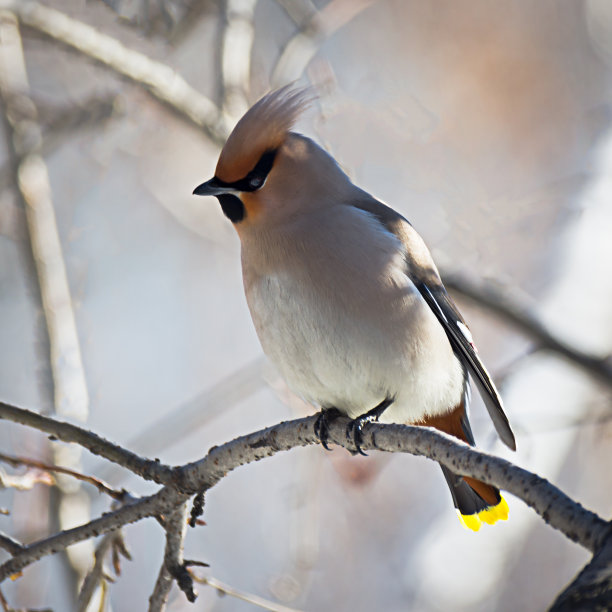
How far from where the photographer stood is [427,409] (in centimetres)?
295

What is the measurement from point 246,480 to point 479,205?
2.89m

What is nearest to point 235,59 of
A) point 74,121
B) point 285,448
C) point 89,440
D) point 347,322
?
point 74,121

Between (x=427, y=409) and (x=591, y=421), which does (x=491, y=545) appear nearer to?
(x=591, y=421)

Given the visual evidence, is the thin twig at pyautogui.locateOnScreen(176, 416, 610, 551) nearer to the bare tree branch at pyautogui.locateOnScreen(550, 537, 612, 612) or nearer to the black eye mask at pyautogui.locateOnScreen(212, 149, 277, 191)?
the bare tree branch at pyautogui.locateOnScreen(550, 537, 612, 612)

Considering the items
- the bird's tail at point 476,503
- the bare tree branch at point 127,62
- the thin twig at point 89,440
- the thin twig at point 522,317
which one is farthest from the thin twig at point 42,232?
the thin twig at point 522,317

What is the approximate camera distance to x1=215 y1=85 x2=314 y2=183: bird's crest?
112 inches

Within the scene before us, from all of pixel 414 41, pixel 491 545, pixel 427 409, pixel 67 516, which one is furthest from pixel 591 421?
pixel 414 41

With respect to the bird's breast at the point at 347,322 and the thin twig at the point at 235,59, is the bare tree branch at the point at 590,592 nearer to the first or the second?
the bird's breast at the point at 347,322

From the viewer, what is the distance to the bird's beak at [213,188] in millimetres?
2807

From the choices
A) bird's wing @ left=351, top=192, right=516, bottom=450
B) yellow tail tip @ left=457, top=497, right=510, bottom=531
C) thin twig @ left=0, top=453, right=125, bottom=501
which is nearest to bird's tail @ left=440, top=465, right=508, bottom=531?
yellow tail tip @ left=457, top=497, right=510, bottom=531

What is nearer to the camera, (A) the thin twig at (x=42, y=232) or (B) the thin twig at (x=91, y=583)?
(B) the thin twig at (x=91, y=583)

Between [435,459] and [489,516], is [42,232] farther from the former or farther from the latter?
[435,459]

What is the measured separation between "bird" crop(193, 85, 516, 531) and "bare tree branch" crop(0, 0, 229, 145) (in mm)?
939

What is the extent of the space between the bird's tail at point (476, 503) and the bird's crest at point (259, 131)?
1.28m
